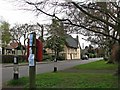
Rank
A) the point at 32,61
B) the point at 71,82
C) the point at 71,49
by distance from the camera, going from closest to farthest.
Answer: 1. the point at 32,61
2. the point at 71,82
3. the point at 71,49

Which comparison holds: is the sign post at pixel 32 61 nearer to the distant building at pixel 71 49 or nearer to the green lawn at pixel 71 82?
the green lawn at pixel 71 82

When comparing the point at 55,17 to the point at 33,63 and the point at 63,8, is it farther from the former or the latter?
the point at 33,63

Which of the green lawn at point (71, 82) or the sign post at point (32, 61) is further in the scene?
the green lawn at point (71, 82)

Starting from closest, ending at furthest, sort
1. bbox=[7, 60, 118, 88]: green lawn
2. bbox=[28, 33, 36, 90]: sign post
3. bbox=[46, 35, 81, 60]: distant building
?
bbox=[28, 33, 36, 90]: sign post, bbox=[7, 60, 118, 88]: green lawn, bbox=[46, 35, 81, 60]: distant building

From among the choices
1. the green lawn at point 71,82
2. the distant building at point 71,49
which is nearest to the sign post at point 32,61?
the green lawn at point 71,82

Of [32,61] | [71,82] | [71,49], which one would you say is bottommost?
[71,82]

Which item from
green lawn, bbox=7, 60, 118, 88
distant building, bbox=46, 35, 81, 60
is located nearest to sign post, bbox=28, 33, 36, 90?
green lawn, bbox=7, 60, 118, 88

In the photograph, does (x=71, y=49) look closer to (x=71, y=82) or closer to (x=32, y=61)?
(x=71, y=82)

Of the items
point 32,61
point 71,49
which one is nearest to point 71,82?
point 32,61

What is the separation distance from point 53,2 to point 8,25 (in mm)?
66300

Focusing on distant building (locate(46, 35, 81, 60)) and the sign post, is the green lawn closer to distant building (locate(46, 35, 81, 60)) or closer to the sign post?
the sign post

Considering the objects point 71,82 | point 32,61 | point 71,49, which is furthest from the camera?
point 71,49

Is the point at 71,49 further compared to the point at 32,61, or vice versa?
the point at 71,49

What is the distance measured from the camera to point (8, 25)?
78625 millimetres
